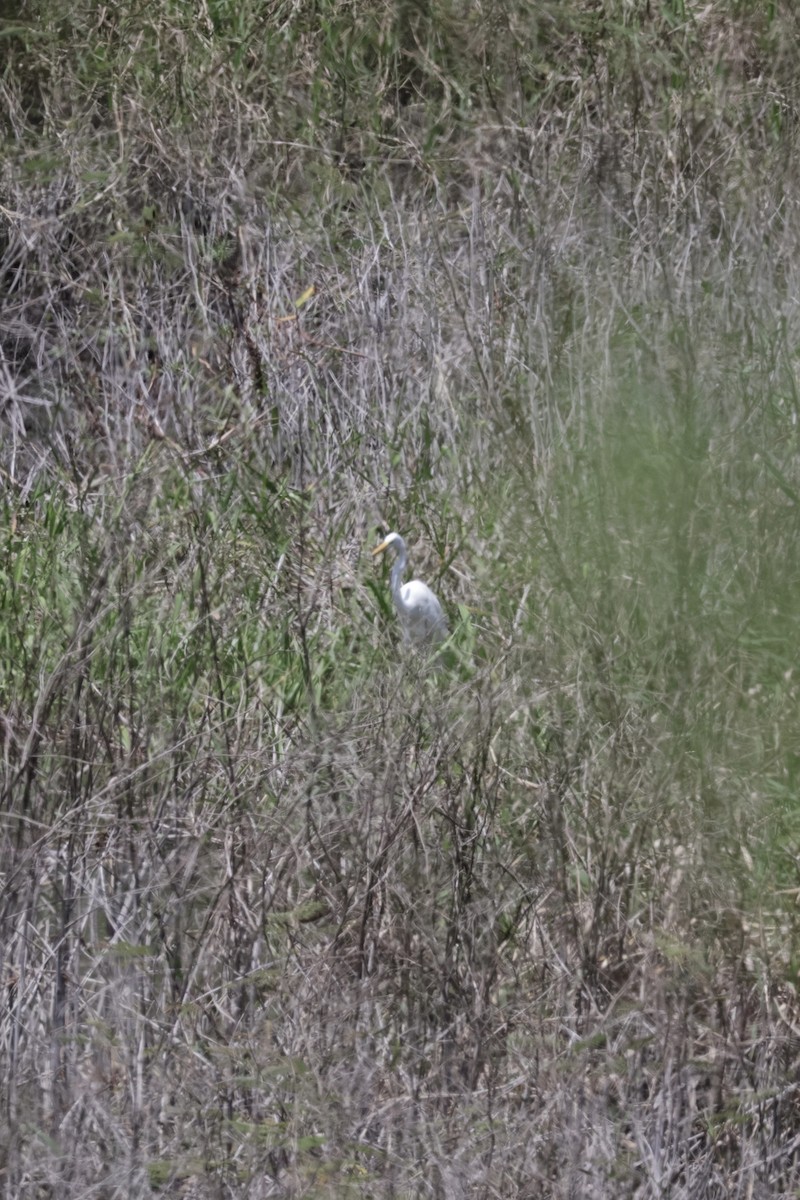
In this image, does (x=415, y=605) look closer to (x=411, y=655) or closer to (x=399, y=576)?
(x=399, y=576)

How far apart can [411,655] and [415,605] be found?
2.88 ft

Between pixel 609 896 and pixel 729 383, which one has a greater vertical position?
pixel 729 383

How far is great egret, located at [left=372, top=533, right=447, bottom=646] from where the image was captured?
4125 millimetres

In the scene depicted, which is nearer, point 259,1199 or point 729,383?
point 259,1199

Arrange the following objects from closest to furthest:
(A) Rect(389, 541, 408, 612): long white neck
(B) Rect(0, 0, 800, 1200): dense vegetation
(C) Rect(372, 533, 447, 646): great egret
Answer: (B) Rect(0, 0, 800, 1200): dense vegetation
(C) Rect(372, 533, 447, 646): great egret
(A) Rect(389, 541, 408, 612): long white neck

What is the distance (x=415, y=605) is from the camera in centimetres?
425

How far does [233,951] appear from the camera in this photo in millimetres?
2729

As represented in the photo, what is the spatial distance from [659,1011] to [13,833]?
3.79 ft

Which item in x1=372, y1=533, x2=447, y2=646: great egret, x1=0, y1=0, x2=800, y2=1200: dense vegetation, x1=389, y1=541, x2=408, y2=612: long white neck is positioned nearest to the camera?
x1=0, y1=0, x2=800, y2=1200: dense vegetation

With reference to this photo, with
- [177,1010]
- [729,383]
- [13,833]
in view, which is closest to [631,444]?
[177,1010]

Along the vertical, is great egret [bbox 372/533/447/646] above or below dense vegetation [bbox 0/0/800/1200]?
below

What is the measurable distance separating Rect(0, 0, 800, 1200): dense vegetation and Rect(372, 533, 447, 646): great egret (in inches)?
2.5

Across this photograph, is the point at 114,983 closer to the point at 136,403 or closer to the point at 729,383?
the point at 729,383

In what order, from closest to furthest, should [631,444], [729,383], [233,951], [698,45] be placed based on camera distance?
[631,444] → [233,951] → [729,383] → [698,45]
